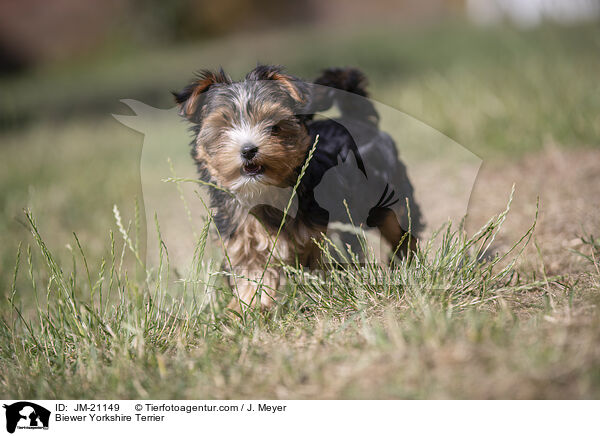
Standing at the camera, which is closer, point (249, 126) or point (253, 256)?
point (249, 126)

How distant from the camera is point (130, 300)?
2682mm

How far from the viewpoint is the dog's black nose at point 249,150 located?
2.55 m

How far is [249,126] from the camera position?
2.63 m

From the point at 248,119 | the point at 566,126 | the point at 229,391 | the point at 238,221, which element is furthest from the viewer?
the point at 566,126

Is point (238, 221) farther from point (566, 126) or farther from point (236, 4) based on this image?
point (236, 4)

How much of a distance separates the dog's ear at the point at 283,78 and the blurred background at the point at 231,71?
18cm

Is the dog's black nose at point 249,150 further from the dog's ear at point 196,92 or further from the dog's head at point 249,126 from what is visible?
the dog's ear at point 196,92
